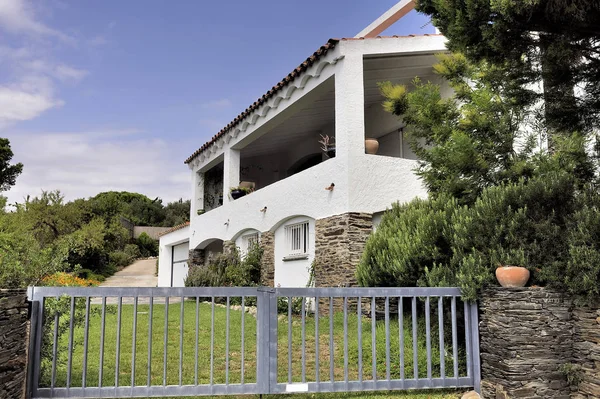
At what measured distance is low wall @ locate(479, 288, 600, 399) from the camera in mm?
5266

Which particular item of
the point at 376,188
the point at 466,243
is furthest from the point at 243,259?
the point at 466,243

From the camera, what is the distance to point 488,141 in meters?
8.89

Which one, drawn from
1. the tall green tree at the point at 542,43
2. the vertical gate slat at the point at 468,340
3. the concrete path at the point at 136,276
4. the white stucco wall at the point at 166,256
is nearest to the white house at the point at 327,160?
the vertical gate slat at the point at 468,340

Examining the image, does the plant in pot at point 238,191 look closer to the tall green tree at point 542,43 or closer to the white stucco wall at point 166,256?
the white stucco wall at point 166,256

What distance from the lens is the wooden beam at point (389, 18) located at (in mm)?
14538

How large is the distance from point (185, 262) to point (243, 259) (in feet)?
24.6

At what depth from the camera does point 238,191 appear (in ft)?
54.1

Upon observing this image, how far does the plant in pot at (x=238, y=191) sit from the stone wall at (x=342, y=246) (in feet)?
19.3

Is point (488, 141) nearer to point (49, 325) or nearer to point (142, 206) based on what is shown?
point (49, 325)

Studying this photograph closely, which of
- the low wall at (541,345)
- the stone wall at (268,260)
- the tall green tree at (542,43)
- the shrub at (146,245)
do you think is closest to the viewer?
the tall green tree at (542,43)

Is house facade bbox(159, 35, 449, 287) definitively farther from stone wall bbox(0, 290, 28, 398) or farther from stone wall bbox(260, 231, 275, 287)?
stone wall bbox(0, 290, 28, 398)

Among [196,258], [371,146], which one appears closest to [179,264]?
[196,258]

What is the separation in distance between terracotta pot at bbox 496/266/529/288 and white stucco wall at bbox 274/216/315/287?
21.6ft

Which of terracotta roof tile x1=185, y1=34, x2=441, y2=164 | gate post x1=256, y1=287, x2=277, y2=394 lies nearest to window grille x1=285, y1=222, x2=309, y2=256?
terracotta roof tile x1=185, y1=34, x2=441, y2=164
